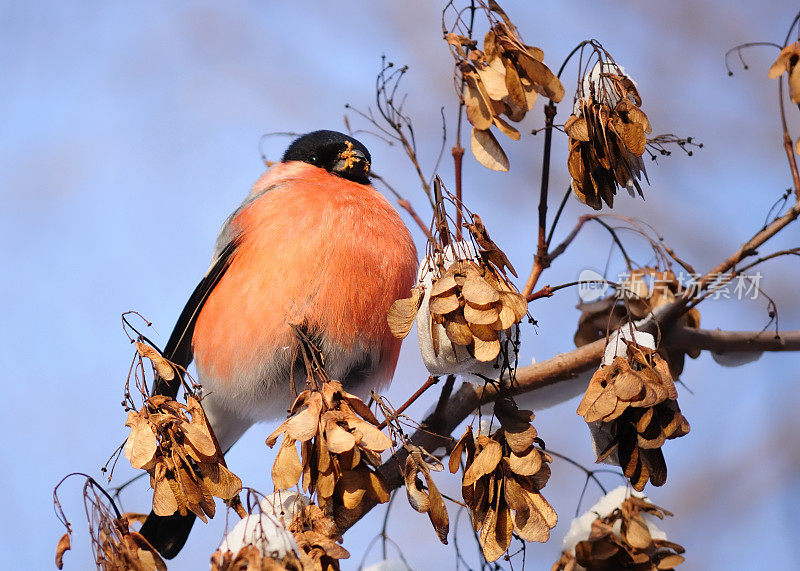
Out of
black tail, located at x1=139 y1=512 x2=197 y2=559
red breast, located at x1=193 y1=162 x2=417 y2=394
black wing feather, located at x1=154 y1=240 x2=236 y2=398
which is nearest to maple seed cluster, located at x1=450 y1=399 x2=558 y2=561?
red breast, located at x1=193 y1=162 x2=417 y2=394

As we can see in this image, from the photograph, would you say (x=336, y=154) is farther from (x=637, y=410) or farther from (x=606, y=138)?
(x=637, y=410)

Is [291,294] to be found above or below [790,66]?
below

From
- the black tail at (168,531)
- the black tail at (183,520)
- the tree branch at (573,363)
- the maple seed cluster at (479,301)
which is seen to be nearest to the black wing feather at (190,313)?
the black tail at (183,520)

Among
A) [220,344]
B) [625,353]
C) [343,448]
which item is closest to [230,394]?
[220,344]

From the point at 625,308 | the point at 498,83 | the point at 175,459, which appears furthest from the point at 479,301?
the point at 625,308

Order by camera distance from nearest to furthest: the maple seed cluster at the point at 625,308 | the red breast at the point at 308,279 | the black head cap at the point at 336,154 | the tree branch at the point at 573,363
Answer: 1. the tree branch at the point at 573,363
2. the red breast at the point at 308,279
3. the maple seed cluster at the point at 625,308
4. the black head cap at the point at 336,154

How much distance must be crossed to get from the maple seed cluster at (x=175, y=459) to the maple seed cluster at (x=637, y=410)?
60cm

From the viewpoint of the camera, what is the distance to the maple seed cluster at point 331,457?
1259 millimetres

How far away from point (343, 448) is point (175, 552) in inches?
50.0

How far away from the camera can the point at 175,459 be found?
1.32 meters

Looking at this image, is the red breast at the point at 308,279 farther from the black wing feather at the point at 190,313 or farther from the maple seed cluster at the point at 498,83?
the maple seed cluster at the point at 498,83

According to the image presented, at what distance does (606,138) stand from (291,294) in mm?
870

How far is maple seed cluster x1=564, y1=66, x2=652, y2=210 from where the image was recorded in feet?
4.67

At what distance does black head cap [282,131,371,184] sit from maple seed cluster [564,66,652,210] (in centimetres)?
99
